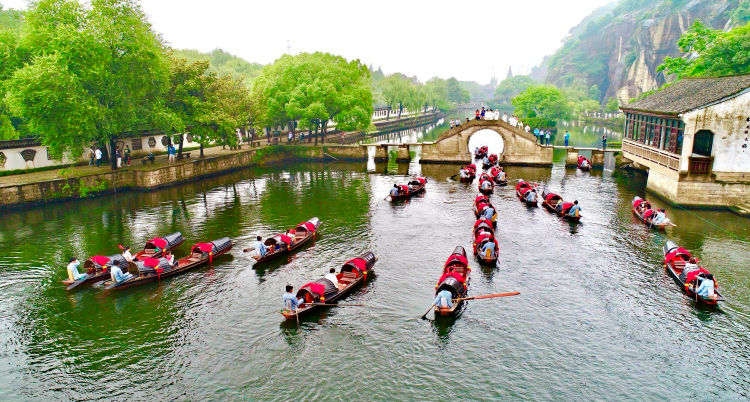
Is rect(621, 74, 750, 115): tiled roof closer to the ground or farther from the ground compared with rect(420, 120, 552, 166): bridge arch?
farther from the ground

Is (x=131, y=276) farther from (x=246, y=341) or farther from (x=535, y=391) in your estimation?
(x=535, y=391)

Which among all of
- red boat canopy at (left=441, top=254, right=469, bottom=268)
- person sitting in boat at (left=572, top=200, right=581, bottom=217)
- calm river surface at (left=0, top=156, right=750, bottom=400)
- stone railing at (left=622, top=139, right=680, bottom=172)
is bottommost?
calm river surface at (left=0, top=156, right=750, bottom=400)

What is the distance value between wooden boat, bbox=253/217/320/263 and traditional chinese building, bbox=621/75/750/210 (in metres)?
34.3

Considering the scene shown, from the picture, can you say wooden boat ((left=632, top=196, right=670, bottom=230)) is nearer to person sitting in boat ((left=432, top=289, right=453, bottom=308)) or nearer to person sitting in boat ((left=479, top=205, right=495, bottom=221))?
person sitting in boat ((left=479, top=205, right=495, bottom=221))

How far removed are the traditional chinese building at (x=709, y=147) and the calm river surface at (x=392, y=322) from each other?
2.55 meters

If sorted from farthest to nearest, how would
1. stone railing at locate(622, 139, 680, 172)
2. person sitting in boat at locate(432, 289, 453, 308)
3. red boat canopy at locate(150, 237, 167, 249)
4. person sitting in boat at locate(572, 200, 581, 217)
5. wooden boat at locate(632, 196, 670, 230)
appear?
stone railing at locate(622, 139, 680, 172) → person sitting in boat at locate(572, 200, 581, 217) → wooden boat at locate(632, 196, 670, 230) → red boat canopy at locate(150, 237, 167, 249) → person sitting in boat at locate(432, 289, 453, 308)

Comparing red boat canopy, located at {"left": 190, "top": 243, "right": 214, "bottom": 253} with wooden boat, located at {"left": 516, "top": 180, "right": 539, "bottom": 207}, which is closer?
red boat canopy, located at {"left": 190, "top": 243, "right": 214, "bottom": 253}

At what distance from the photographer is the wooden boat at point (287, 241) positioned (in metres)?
34.1

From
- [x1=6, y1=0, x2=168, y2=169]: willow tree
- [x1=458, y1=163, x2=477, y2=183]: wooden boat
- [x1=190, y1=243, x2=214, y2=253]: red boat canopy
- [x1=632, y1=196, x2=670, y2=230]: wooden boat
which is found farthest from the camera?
[x1=458, y1=163, x2=477, y2=183]: wooden boat

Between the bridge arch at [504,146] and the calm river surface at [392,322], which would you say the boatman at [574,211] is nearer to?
the calm river surface at [392,322]

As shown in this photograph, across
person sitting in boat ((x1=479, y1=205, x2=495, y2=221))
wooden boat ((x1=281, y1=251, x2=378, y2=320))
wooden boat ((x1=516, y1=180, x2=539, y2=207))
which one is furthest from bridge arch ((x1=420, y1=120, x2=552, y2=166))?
wooden boat ((x1=281, y1=251, x2=378, y2=320))

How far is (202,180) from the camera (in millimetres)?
64250

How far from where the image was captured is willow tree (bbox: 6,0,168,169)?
153ft

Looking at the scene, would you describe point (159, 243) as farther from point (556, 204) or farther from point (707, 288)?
point (556, 204)
